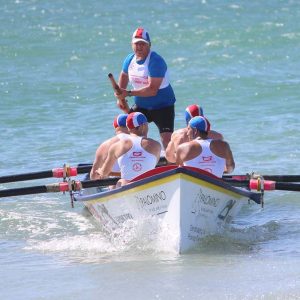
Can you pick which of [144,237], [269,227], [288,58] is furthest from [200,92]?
[144,237]

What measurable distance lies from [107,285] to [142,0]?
77.8 ft

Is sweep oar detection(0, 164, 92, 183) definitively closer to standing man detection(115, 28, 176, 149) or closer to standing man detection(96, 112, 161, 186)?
standing man detection(115, 28, 176, 149)

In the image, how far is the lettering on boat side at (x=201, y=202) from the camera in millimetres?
10078

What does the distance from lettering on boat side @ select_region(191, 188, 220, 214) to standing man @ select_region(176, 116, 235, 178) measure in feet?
1.66

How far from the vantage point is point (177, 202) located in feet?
32.7

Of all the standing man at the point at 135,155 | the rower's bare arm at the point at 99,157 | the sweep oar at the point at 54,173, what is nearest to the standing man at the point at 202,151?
the standing man at the point at 135,155

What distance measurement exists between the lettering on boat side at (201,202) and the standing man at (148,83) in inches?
101

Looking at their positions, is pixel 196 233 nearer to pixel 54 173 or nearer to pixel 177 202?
pixel 177 202

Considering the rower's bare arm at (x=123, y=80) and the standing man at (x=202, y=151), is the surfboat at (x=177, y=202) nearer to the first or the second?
the standing man at (x=202, y=151)

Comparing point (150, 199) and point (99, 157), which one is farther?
point (99, 157)

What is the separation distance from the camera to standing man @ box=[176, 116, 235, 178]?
1062cm

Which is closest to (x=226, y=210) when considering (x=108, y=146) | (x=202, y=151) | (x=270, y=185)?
(x=270, y=185)

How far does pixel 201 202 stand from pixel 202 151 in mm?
686

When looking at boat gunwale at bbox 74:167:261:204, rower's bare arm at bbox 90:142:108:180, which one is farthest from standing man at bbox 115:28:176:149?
boat gunwale at bbox 74:167:261:204
